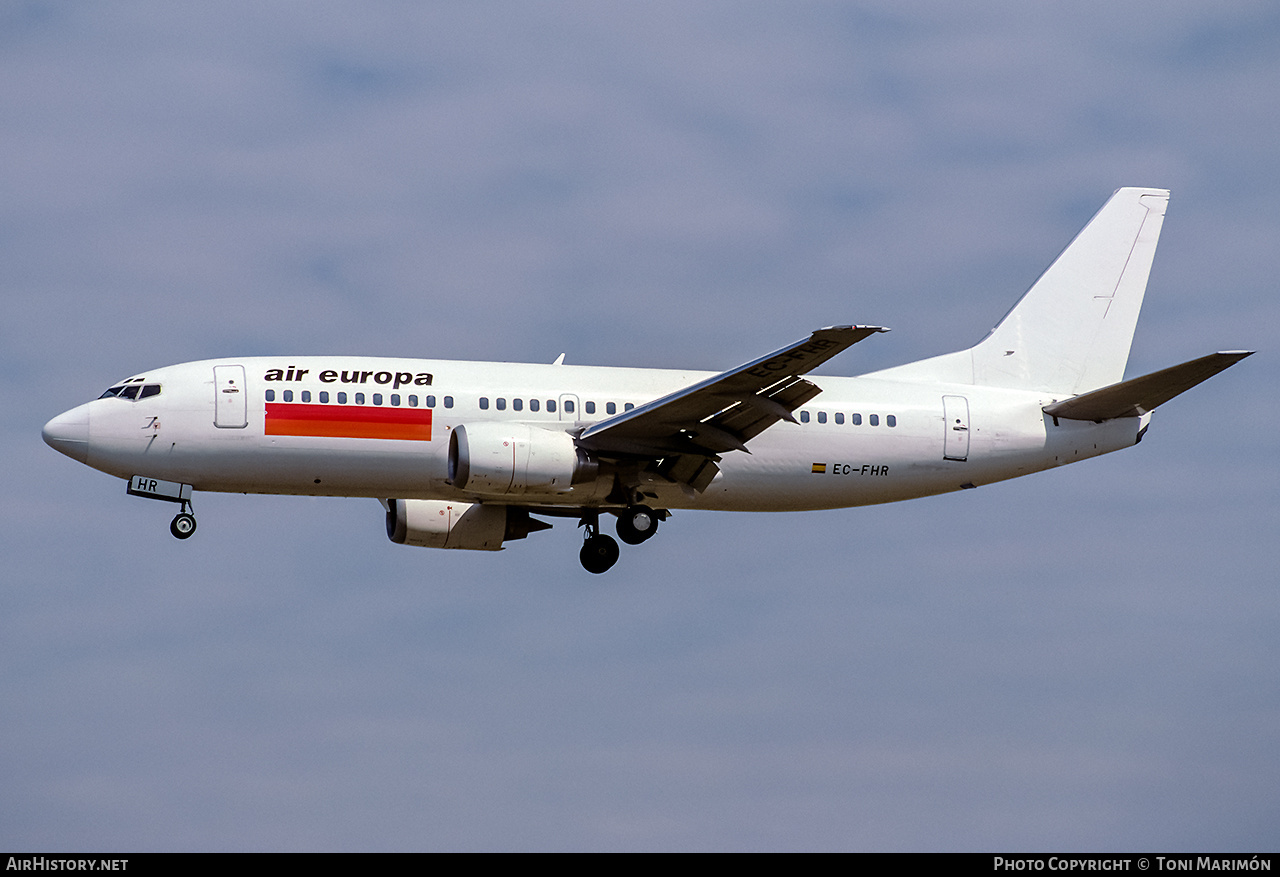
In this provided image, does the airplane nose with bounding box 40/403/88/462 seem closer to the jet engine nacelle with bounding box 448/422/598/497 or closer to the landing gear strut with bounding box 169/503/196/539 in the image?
the landing gear strut with bounding box 169/503/196/539

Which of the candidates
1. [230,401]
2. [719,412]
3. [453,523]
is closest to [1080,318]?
[719,412]

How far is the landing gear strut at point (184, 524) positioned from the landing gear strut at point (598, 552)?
943 cm

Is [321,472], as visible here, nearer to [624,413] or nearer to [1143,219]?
[624,413]

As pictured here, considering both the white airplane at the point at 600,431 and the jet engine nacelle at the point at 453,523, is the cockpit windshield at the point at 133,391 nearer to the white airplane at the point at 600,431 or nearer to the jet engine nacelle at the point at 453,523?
the white airplane at the point at 600,431

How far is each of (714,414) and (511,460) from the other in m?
4.63

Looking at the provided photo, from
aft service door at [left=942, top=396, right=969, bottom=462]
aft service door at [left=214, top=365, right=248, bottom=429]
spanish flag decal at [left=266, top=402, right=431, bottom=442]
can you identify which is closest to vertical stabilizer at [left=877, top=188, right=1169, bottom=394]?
aft service door at [left=942, top=396, right=969, bottom=462]

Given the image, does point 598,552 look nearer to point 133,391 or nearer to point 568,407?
point 568,407

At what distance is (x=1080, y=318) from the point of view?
46.3m

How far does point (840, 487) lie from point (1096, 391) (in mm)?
6619

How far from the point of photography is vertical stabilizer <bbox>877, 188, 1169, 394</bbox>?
4531 centimetres

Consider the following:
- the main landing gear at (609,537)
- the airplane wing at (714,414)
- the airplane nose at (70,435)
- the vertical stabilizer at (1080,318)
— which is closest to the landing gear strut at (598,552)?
the main landing gear at (609,537)

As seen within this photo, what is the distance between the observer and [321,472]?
38688 millimetres
